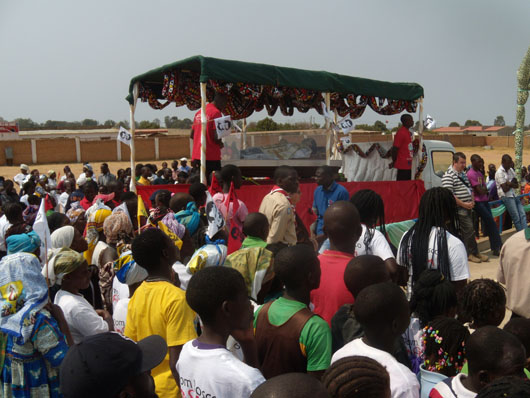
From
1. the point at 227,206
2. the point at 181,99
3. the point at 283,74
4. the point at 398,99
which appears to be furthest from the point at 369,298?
the point at 398,99

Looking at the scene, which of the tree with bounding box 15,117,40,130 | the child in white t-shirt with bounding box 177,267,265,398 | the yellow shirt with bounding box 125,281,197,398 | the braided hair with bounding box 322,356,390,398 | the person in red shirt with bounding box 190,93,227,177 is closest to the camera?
the braided hair with bounding box 322,356,390,398

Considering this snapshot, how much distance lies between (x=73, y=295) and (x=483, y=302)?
8.39 ft

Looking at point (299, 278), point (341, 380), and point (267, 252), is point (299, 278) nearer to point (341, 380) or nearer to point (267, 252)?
point (267, 252)

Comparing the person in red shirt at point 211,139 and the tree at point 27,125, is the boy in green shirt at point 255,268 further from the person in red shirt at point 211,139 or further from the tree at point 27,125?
the tree at point 27,125

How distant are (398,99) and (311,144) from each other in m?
2.71

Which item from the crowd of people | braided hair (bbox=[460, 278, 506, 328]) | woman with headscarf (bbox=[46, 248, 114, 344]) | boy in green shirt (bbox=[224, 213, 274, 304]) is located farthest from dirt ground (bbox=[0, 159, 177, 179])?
braided hair (bbox=[460, 278, 506, 328])

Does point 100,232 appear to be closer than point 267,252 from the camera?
No

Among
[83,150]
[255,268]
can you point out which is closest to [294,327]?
[255,268]

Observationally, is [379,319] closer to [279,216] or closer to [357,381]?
[357,381]

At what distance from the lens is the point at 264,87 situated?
10180 millimetres

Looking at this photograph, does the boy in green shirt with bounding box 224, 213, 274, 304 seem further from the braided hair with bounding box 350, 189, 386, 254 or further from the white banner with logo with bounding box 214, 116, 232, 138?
the white banner with logo with bounding box 214, 116, 232, 138

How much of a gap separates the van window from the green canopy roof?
1501 mm

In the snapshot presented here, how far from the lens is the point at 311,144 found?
11.4m

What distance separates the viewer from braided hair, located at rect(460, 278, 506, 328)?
2988 mm
